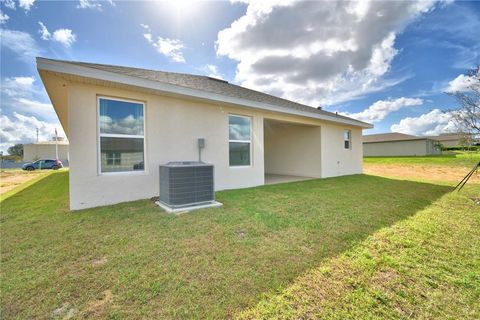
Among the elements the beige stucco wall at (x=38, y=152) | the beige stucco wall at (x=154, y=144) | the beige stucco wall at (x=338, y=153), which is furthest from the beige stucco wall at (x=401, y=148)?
the beige stucco wall at (x=38, y=152)

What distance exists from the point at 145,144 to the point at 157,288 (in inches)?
165

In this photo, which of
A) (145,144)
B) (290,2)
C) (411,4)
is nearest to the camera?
(145,144)

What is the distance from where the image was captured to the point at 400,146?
31328mm

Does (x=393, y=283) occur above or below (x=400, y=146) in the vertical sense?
below

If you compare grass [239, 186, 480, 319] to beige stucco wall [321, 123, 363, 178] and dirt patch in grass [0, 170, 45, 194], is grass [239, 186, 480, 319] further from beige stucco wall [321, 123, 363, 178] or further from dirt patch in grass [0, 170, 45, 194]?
dirt patch in grass [0, 170, 45, 194]

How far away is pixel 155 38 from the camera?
25.8 feet

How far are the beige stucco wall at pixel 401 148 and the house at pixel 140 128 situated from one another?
31787 millimetres

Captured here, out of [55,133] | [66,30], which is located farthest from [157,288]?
[55,133]

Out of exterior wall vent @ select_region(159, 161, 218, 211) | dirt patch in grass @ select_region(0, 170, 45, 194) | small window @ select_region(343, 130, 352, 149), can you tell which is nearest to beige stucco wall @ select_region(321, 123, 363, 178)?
small window @ select_region(343, 130, 352, 149)

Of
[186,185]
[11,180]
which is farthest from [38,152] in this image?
[186,185]

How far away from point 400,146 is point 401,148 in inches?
13.6

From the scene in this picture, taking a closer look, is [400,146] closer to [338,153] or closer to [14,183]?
[338,153]

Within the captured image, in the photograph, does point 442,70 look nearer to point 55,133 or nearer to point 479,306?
point 479,306

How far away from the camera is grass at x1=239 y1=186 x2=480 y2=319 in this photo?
5.57 feet
